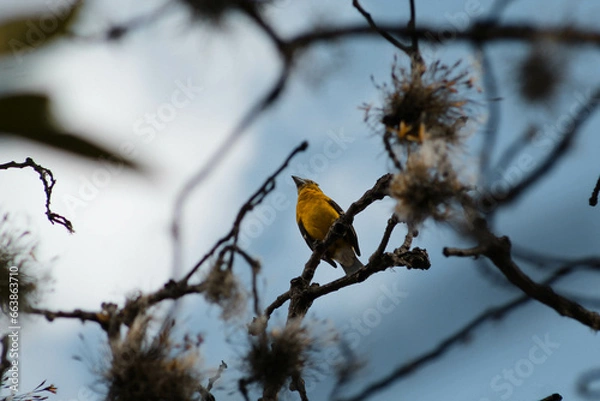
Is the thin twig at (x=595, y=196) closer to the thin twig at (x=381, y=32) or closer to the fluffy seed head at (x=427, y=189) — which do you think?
the fluffy seed head at (x=427, y=189)

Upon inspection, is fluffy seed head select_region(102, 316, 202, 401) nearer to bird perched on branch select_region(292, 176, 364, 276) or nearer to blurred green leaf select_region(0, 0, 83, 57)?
blurred green leaf select_region(0, 0, 83, 57)

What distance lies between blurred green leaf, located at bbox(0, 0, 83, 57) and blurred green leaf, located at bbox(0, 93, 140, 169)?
2.6 inches

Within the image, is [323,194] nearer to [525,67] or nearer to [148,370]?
[525,67]

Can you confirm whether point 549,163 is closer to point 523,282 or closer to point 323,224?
point 523,282

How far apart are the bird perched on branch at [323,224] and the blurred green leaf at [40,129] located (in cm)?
486

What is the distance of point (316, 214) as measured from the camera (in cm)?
607

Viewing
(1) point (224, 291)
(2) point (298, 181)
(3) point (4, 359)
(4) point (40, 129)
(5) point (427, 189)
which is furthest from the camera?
(2) point (298, 181)

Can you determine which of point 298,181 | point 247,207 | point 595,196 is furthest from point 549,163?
point 298,181

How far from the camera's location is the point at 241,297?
4586 mm

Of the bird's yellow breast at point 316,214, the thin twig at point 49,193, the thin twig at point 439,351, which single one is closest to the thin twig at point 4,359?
the thin twig at point 49,193

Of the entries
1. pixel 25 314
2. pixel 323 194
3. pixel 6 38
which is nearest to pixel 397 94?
pixel 25 314

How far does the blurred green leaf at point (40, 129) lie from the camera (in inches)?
21.8

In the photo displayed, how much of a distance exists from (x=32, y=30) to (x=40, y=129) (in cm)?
30

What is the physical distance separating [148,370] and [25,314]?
824mm
